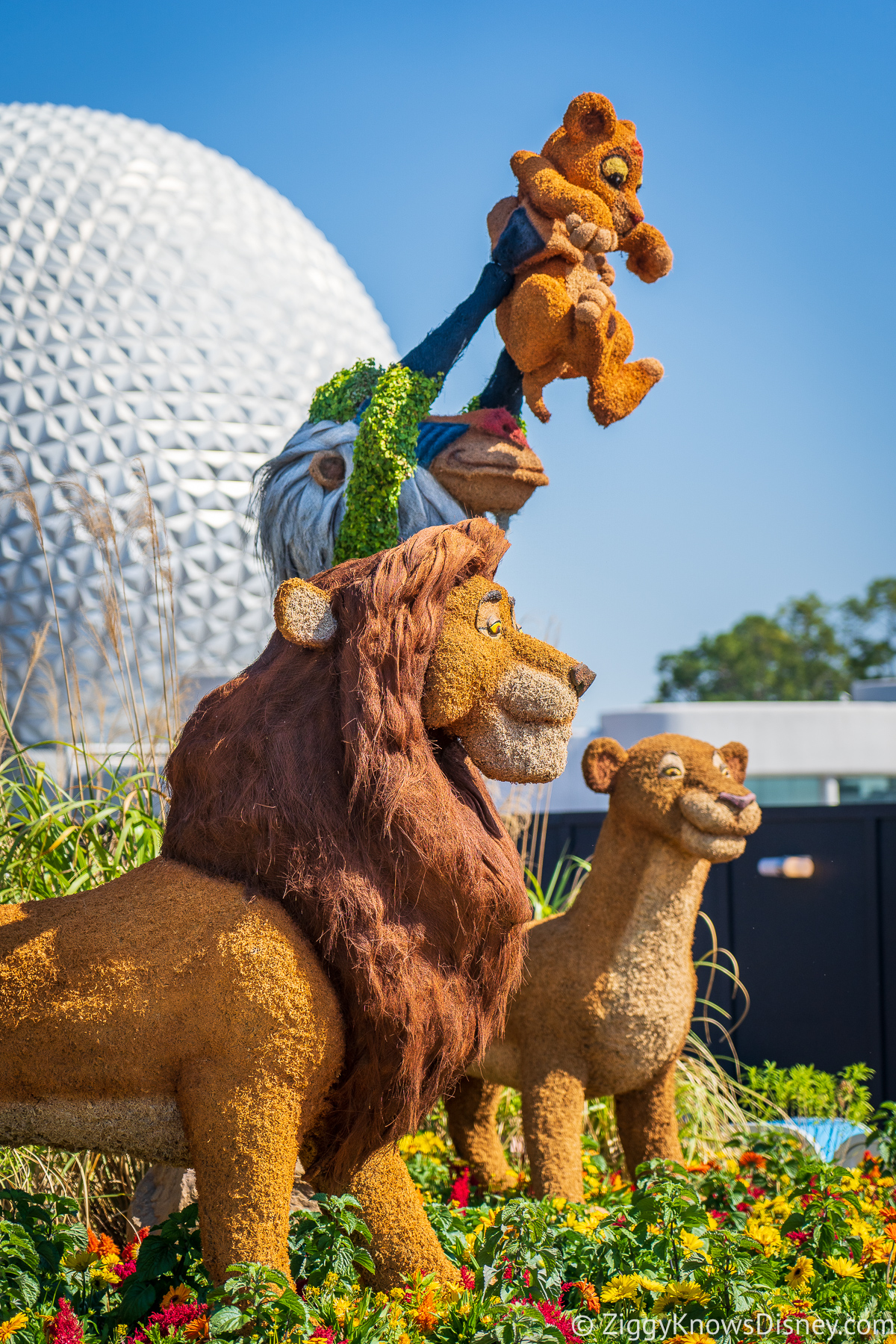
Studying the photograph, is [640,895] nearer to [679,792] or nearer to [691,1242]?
[679,792]

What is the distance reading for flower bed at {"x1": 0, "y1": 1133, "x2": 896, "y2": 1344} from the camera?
1.79 meters

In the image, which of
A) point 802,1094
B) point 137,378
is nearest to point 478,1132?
point 802,1094

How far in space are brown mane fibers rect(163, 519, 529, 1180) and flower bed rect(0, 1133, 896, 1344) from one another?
0.25 meters

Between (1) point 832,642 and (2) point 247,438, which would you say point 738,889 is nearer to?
(2) point 247,438

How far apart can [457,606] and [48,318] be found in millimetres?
7068

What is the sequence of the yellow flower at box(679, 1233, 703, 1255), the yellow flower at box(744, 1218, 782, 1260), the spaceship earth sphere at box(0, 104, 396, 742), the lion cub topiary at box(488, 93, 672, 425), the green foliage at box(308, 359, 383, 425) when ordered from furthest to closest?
the spaceship earth sphere at box(0, 104, 396, 742) < the green foliage at box(308, 359, 383, 425) < the lion cub topiary at box(488, 93, 672, 425) < the yellow flower at box(744, 1218, 782, 1260) < the yellow flower at box(679, 1233, 703, 1255)

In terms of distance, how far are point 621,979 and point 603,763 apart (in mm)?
607

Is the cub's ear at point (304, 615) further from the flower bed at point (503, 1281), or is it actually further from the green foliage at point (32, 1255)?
the green foliage at point (32, 1255)

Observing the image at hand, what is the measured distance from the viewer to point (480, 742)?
204 centimetres

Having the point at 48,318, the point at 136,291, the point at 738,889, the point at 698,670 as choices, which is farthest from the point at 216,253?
the point at 698,670

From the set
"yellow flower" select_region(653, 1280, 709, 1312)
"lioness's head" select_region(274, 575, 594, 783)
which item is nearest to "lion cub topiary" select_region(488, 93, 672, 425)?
"lioness's head" select_region(274, 575, 594, 783)

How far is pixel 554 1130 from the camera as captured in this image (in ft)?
9.07

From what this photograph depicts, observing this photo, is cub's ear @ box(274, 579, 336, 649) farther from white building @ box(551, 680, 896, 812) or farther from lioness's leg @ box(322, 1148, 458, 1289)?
white building @ box(551, 680, 896, 812)

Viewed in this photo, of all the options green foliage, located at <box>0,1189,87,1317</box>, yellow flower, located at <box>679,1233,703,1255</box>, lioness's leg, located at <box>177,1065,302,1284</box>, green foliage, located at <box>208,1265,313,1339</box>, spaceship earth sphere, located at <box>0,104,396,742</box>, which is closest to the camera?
green foliage, located at <box>208,1265,313,1339</box>
